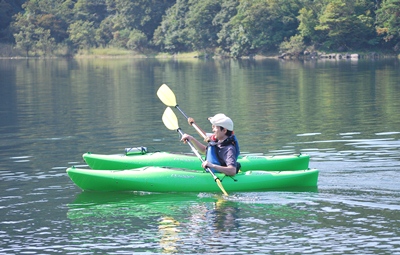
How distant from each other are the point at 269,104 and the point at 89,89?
37.7ft

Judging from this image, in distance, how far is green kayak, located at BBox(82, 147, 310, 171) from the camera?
13016 millimetres

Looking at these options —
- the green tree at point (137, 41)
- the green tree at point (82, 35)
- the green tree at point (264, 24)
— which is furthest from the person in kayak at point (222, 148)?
the green tree at point (82, 35)

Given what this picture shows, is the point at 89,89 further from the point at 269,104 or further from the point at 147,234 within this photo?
the point at 147,234

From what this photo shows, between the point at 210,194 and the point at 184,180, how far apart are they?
18.5 inches

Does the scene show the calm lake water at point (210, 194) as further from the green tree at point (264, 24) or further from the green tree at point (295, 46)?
the green tree at point (264, 24)

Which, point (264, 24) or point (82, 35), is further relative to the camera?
point (82, 35)

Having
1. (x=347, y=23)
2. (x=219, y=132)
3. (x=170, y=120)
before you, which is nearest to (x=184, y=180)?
(x=219, y=132)

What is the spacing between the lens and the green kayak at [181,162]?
13.0m

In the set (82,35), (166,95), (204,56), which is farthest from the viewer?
(82,35)

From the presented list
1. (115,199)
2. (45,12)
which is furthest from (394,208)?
(45,12)

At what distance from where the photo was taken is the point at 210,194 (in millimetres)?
11703

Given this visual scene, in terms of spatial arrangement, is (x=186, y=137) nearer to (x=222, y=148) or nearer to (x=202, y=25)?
(x=222, y=148)

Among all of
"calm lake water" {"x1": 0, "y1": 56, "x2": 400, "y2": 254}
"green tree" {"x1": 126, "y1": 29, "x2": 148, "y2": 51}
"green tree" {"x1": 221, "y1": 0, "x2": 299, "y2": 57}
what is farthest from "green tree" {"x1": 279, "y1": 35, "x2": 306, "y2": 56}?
"calm lake water" {"x1": 0, "y1": 56, "x2": 400, "y2": 254}

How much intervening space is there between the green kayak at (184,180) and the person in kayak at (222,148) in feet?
0.64
